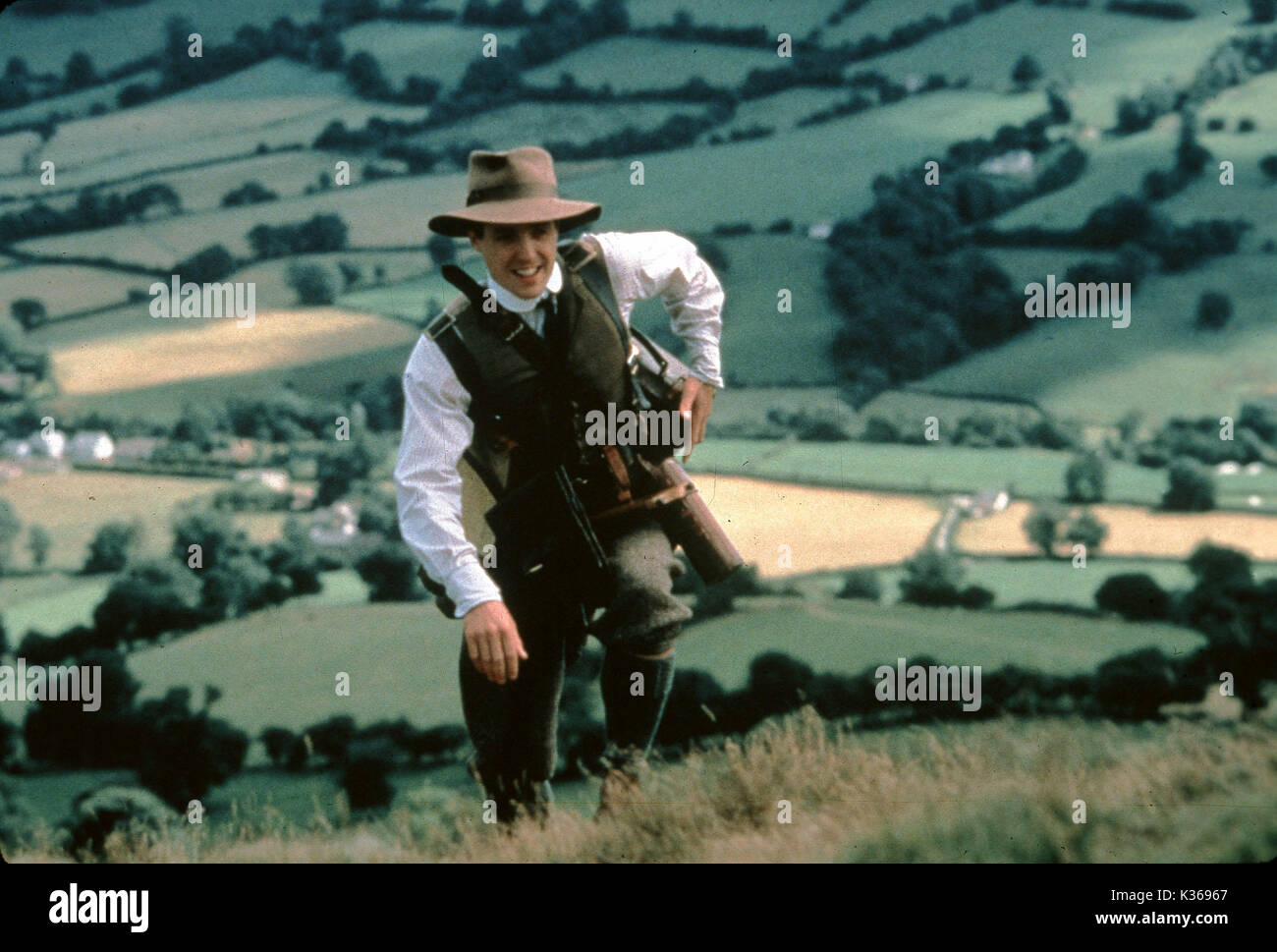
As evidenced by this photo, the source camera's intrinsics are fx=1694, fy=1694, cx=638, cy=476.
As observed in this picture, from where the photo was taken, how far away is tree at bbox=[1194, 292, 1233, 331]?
11570 millimetres

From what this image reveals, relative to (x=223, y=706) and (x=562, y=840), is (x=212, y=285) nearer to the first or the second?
(x=223, y=706)

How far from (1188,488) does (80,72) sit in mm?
7559

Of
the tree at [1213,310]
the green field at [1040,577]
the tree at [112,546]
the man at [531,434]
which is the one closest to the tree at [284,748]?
the tree at [112,546]

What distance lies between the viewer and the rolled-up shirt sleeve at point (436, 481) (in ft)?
18.9

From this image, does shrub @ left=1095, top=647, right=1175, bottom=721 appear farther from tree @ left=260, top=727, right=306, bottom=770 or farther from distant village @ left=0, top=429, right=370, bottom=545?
distant village @ left=0, top=429, right=370, bottom=545

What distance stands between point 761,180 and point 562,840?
6815 mm

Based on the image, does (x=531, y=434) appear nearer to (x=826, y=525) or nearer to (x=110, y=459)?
(x=826, y=525)

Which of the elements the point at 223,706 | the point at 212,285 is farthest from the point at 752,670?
the point at 212,285

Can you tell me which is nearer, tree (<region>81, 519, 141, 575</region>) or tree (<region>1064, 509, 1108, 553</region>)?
tree (<region>1064, 509, 1108, 553</region>)

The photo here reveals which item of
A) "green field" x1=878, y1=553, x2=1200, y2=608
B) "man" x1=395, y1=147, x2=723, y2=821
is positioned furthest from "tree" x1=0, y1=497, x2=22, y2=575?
"man" x1=395, y1=147, x2=723, y2=821

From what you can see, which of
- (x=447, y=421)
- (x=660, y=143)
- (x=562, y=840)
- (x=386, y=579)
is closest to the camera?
(x=447, y=421)

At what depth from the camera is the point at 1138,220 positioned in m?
11.9

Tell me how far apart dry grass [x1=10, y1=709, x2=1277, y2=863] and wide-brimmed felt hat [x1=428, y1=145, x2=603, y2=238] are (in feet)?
7.59

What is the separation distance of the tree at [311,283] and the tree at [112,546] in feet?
6.54
